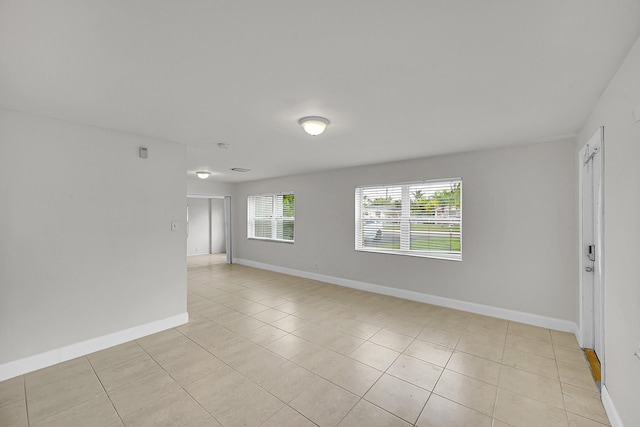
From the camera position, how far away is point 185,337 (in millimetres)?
3135

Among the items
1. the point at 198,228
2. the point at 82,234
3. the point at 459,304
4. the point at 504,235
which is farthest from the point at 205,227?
the point at 504,235

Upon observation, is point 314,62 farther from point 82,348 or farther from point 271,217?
point 271,217

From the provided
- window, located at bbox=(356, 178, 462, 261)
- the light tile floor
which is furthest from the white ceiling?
the light tile floor

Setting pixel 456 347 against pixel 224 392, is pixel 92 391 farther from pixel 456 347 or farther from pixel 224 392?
pixel 456 347

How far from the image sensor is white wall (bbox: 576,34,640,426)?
1.47m

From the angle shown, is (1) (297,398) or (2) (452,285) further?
(2) (452,285)

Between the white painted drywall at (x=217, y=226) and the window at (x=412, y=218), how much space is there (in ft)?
21.2

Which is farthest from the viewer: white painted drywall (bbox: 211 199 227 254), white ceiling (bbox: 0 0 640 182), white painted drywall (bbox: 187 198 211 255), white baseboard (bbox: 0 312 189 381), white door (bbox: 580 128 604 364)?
white painted drywall (bbox: 211 199 227 254)

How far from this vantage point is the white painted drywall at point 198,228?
30.5 ft

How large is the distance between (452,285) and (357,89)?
3367 millimetres

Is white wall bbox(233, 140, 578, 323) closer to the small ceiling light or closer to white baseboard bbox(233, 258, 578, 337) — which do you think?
white baseboard bbox(233, 258, 578, 337)

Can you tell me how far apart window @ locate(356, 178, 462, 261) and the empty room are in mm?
47

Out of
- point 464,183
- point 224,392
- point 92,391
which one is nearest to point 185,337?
point 92,391

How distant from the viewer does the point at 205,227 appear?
9734 mm
